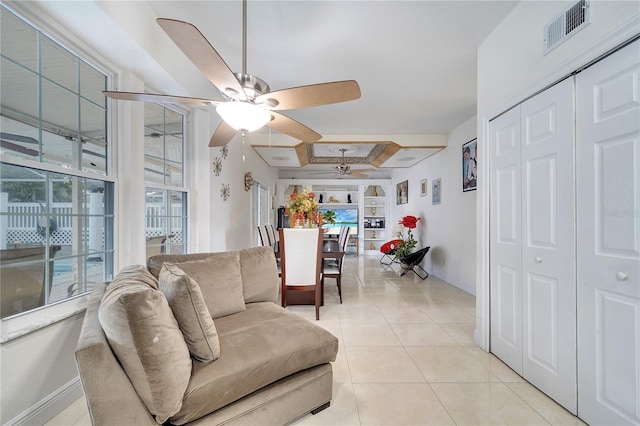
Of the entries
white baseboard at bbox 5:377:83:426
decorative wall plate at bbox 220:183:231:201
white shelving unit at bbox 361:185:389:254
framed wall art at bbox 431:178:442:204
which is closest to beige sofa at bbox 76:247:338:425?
white baseboard at bbox 5:377:83:426

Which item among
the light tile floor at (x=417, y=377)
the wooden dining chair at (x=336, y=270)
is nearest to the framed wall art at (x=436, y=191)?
the wooden dining chair at (x=336, y=270)

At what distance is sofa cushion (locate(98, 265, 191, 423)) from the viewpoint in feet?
3.31

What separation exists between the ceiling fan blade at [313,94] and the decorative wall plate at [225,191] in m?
2.11

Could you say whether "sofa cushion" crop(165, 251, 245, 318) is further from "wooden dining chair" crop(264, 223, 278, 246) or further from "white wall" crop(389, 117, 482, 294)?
"white wall" crop(389, 117, 482, 294)

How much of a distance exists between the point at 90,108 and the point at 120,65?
424 millimetres

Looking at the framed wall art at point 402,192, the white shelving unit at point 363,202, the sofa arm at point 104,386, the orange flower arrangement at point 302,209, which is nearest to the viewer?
the sofa arm at point 104,386

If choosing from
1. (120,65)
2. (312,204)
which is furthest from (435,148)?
(120,65)

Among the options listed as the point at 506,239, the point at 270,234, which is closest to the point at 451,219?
the point at 506,239

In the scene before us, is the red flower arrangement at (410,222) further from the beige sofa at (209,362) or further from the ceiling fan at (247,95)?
the ceiling fan at (247,95)

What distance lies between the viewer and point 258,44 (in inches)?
94.3

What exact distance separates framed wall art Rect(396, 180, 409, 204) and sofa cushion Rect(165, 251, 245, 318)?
19.9 ft

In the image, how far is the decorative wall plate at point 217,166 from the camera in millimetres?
3276

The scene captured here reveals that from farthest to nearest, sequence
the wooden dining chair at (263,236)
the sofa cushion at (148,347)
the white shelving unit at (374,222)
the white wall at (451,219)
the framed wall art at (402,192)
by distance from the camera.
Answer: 1. the white shelving unit at (374,222)
2. the framed wall art at (402,192)
3. the wooden dining chair at (263,236)
4. the white wall at (451,219)
5. the sofa cushion at (148,347)

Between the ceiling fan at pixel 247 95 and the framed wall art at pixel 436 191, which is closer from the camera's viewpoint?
the ceiling fan at pixel 247 95
